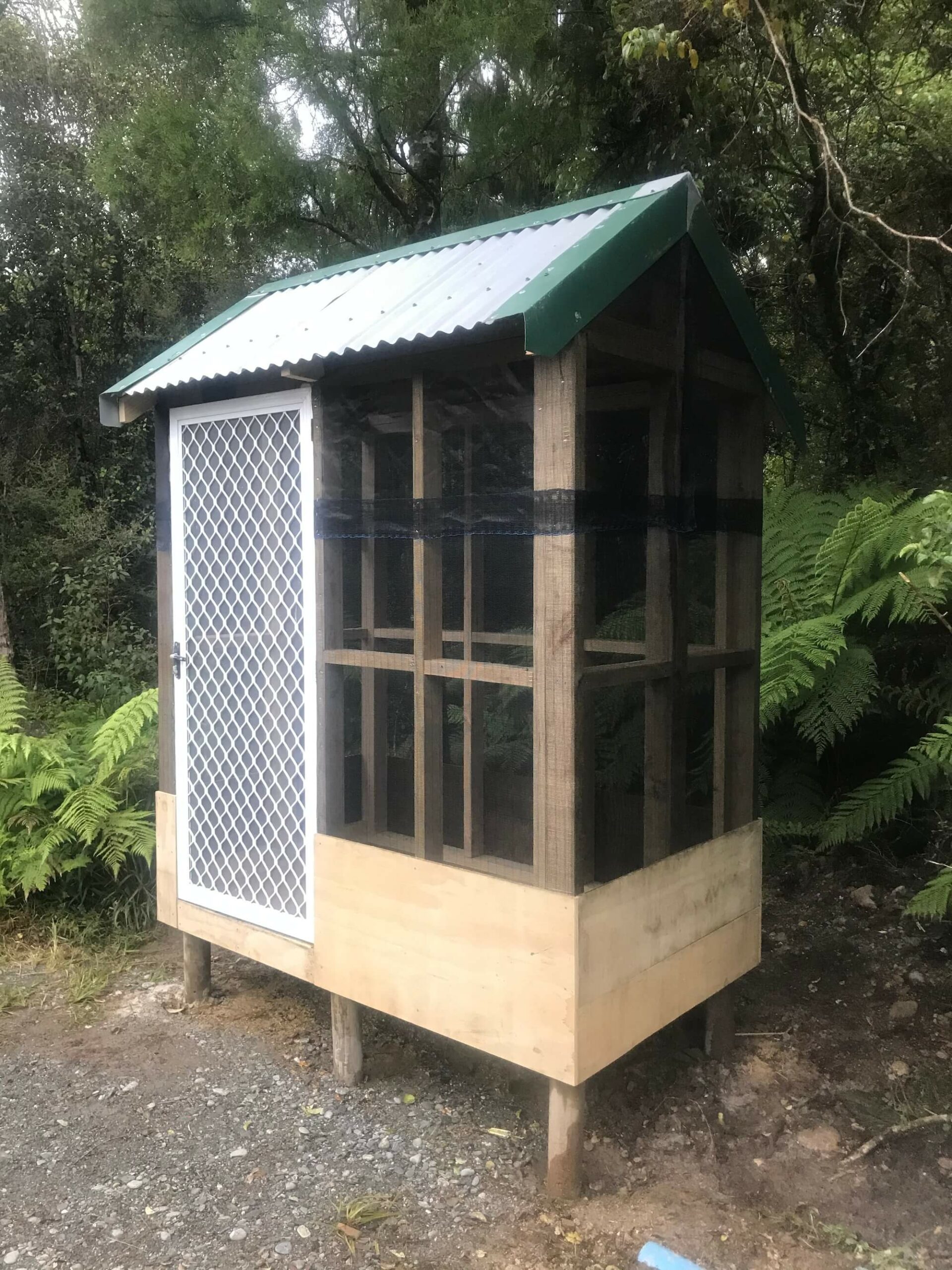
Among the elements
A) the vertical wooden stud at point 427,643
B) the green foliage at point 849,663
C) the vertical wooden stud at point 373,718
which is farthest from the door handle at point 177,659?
the green foliage at point 849,663

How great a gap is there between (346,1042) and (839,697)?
7.15 feet

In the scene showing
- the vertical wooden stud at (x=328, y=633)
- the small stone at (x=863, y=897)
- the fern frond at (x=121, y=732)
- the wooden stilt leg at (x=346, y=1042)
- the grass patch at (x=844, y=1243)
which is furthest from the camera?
the fern frond at (x=121, y=732)

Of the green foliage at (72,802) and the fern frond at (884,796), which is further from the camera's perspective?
the green foliage at (72,802)

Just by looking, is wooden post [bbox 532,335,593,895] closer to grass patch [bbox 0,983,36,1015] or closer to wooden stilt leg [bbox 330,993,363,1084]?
wooden stilt leg [bbox 330,993,363,1084]

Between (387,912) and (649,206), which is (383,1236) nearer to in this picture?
(387,912)

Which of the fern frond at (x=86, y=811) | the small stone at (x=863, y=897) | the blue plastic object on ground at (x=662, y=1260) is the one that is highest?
the fern frond at (x=86, y=811)

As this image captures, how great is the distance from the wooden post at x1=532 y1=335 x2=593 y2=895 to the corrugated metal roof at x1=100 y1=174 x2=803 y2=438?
5.4 inches

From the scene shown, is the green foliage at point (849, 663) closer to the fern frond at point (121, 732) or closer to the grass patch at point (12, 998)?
the fern frond at point (121, 732)

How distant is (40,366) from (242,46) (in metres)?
3.62

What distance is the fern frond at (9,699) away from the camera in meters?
4.46

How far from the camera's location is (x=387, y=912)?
2684 mm

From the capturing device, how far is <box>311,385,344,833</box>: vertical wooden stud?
2.81 m

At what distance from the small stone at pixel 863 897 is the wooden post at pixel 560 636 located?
2134 mm

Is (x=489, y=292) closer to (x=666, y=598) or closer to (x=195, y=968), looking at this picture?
(x=666, y=598)
